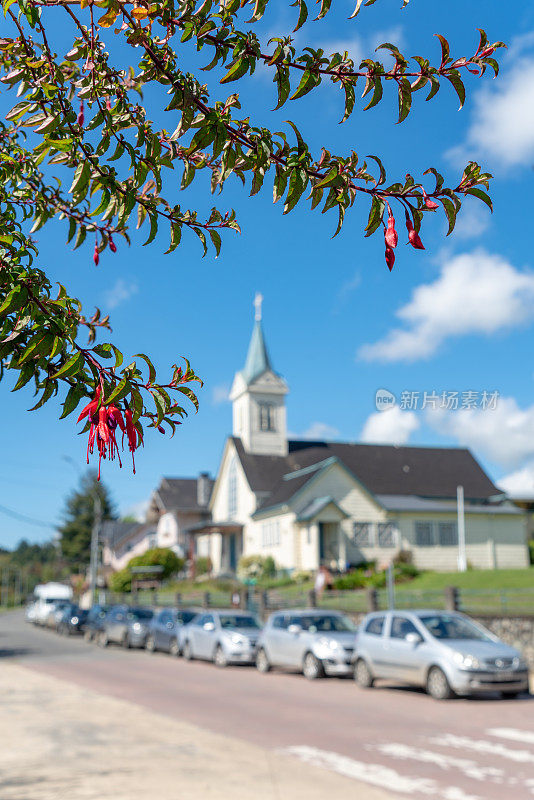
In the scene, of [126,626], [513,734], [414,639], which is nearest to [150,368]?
[513,734]

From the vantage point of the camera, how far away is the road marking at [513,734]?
10977mm

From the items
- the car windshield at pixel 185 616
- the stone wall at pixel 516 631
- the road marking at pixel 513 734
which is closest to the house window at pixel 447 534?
the car windshield at pixel 185 616

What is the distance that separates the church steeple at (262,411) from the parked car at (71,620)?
1589 cm

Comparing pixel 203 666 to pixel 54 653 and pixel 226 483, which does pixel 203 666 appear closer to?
pixel 54 653

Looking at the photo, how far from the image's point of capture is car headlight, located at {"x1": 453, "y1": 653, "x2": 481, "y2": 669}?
586 inches

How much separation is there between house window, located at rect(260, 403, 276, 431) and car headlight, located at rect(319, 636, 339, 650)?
33.8m

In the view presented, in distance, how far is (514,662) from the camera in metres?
15.2

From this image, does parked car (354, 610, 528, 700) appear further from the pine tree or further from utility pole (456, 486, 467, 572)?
the pine tree

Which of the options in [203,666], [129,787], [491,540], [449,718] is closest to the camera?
[129,787]

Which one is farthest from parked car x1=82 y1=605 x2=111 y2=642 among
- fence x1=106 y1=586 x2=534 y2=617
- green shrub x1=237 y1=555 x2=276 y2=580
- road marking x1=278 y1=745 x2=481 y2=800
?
road marking x1=278 y1=745 x2=481 y2=800

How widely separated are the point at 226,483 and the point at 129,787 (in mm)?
47725

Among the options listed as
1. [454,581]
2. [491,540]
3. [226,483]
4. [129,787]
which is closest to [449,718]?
[129,787]

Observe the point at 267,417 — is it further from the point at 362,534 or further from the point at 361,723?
the point at 361,723

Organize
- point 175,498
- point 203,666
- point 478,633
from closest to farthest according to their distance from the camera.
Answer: point 478,633 < point 203,666 < point 175,498
